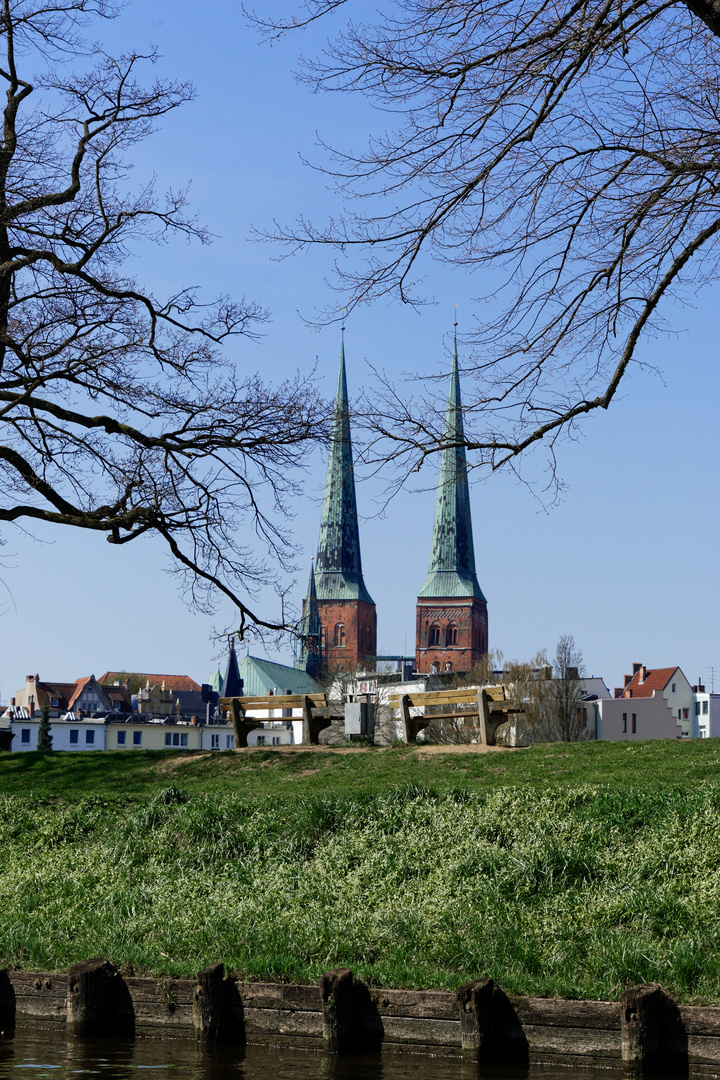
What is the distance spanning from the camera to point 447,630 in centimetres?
17250

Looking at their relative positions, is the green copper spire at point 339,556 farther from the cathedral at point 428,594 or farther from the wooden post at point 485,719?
the wooden post at point 485,719

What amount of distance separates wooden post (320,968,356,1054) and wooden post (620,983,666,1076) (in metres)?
1.96

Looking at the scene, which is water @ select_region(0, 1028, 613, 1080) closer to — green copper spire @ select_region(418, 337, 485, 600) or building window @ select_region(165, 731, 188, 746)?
building window @ select_region(165, 731, 188, 746)

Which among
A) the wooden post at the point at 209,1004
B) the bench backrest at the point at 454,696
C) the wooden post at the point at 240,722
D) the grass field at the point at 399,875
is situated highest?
the bench backrest at the point at 454,696

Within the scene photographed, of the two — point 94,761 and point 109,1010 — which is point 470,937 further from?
point 94,761

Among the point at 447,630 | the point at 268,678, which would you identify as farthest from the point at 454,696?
the point at 447,630

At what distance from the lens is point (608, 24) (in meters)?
8.46

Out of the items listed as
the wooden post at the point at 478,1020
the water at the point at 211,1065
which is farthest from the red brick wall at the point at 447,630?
the wooden post at the point at 478,1020

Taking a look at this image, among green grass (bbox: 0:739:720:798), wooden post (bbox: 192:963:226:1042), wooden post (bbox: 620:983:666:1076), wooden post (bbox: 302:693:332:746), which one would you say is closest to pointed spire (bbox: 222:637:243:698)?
wooden post (bbox: 302:693:332:746)

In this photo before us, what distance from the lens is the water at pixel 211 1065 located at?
7918 millimetres

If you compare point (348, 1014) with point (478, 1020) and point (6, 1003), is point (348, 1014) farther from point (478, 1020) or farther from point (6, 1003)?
point (6, 1003)

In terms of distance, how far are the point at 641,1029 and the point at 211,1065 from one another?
299 centimetres

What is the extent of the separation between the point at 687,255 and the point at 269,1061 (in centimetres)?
750

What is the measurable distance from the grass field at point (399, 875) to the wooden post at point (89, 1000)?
36cm
